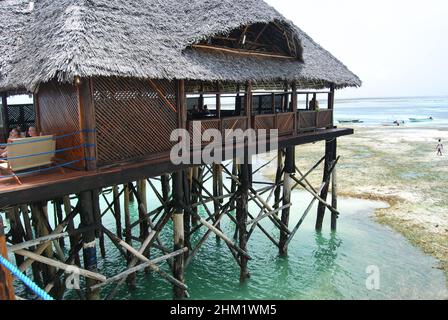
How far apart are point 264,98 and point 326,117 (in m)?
2.48

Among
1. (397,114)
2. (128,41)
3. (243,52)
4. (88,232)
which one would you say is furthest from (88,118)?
(397,114)

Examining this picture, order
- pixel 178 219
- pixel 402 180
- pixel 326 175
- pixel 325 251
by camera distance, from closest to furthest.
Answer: pixel 178 219, pixel 325 251, pixel 326 175, pixel 402 180

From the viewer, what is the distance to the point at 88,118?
6805 mm

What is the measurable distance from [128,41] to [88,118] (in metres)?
1.99

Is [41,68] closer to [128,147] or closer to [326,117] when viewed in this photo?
[128,147]

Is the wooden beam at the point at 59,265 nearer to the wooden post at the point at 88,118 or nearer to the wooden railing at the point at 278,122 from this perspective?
the wooden post at the point at 88,118

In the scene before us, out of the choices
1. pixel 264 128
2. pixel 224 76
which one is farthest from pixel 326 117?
pixel 224 76

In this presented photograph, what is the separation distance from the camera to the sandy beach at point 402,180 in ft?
48.3

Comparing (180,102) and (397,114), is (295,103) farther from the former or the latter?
(397,114)

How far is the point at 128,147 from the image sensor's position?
760cm

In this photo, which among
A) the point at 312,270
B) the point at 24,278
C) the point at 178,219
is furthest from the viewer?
the point at 312,270

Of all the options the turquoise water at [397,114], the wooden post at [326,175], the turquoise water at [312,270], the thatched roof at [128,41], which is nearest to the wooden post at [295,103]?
the thatched roof at [128,41]

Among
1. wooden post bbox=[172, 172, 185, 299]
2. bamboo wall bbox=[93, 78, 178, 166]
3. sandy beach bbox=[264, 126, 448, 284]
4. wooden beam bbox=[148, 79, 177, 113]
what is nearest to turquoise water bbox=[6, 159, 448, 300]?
sandy beach bbox=[264, 126, 448, 284]

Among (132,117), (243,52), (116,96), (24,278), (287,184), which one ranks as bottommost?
(287,184)
